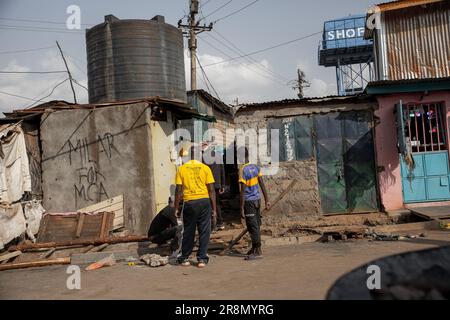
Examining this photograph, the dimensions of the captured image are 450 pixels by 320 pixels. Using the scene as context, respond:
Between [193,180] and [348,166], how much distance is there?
559 cm

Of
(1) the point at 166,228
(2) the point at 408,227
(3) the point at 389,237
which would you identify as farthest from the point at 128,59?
(2) the point at 408,227

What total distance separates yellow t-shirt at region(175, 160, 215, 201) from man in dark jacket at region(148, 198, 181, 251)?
133cm

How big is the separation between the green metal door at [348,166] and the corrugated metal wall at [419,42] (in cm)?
363

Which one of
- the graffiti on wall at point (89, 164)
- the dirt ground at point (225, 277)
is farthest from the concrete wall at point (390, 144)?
the graffiti on wall at point (89, 164)

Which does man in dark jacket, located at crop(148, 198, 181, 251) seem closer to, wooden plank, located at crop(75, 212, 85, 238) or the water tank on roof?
wooden plank, located at crop(75, 212, 85, 238)

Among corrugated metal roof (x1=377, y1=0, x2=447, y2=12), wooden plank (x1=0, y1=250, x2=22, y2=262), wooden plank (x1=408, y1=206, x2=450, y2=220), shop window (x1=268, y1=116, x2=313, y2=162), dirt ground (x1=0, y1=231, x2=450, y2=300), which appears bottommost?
dirt ground (x1=0, y1=231, x2=450, y2=300)

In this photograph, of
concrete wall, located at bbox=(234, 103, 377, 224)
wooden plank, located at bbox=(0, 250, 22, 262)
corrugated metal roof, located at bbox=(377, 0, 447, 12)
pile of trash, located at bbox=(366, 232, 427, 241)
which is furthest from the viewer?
corrugated metal roof, located at bbox=(377, 0, 447, 12)

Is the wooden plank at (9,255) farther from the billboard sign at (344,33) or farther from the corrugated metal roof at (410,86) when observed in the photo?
the billboard sign at (344,33)

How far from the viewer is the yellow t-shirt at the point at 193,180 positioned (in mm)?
6488

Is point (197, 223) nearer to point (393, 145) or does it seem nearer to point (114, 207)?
point (114, 207)

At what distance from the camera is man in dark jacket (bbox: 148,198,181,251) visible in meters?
7.71

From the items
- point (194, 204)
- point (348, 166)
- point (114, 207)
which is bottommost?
point (114, 207)

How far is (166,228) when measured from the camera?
311 inches

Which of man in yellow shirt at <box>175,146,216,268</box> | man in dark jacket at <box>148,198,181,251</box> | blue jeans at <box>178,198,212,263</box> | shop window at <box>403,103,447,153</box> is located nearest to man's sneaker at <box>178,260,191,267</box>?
man in yellow shirt at <box>175,146,216,268</box>
